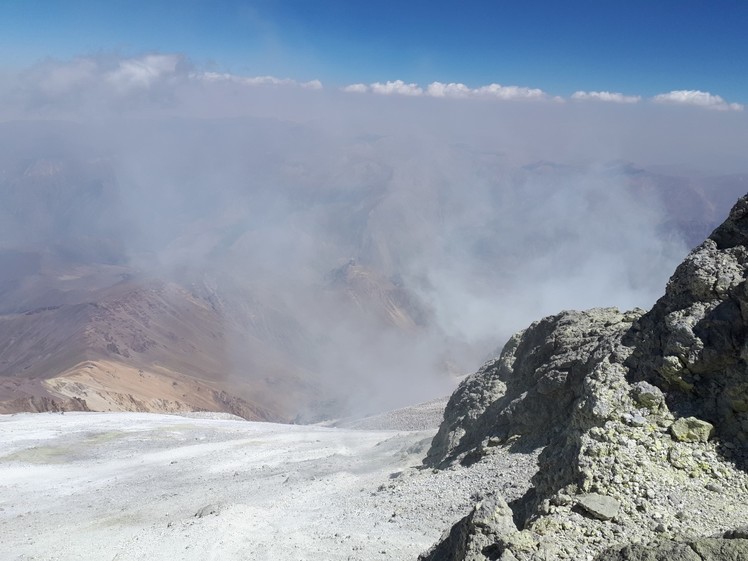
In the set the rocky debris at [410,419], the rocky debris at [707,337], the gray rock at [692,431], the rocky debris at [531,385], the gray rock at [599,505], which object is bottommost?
the rocky debris at [410,419]

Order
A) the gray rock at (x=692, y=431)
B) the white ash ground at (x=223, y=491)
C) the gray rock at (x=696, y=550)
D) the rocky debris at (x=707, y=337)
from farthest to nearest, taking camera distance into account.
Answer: the white ash ground at (x=223, y=491), the rocky debris at (x=707, y=337), the gray rock at (x=692, y=431), the gray rock at (x=696, y=550)

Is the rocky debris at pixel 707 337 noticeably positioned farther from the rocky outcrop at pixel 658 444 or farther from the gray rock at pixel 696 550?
the gray rock at pixel 696 550

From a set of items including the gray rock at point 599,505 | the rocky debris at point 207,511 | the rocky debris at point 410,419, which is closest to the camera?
the gray rock at point 599,505

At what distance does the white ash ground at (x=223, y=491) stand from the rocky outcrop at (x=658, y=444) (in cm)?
486

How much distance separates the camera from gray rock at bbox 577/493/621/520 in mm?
11463

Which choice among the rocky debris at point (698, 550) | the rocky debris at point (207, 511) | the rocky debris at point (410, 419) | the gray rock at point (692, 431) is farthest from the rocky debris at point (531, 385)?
the rocky debris at point (410, 419)

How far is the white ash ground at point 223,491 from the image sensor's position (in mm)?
20281

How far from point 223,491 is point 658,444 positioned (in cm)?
2177

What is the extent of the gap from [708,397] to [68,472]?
115 feet

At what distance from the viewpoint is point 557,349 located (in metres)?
26.3

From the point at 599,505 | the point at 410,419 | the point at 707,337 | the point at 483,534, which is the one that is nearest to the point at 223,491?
the point at 483,534

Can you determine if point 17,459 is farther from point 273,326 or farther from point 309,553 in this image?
point 273,326

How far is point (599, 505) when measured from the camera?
38.4 feet

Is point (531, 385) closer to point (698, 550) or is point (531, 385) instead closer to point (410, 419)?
point (698, 550)
